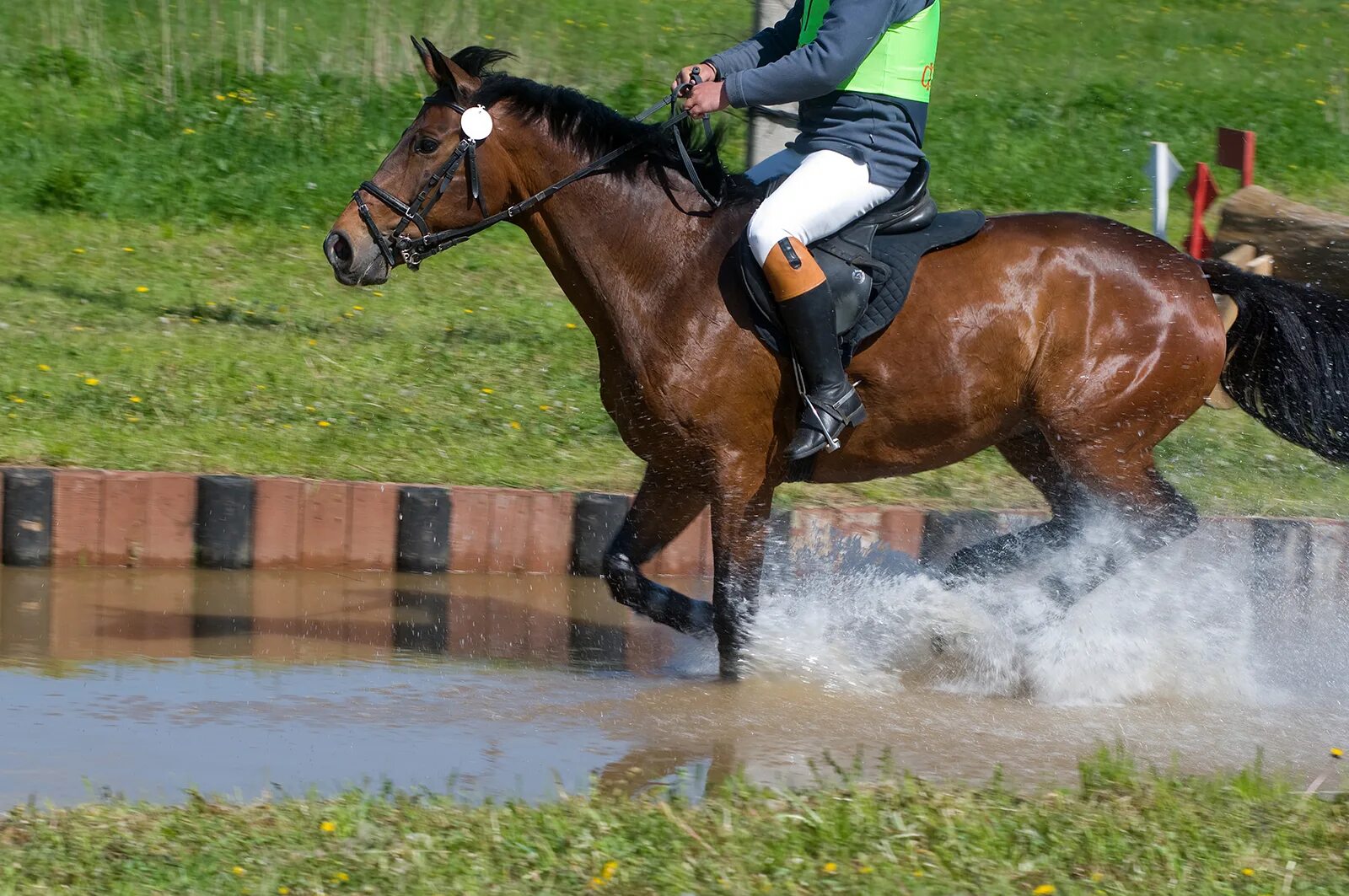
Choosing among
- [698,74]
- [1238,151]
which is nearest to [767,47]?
[698,74]

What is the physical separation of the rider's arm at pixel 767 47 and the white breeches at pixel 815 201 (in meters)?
0.51

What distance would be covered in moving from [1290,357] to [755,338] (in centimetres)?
209

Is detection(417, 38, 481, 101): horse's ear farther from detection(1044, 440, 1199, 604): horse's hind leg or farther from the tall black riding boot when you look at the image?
detection(1044, 440, 1199, 604): horse's hind leg

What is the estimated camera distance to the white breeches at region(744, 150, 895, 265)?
5508 millimetres

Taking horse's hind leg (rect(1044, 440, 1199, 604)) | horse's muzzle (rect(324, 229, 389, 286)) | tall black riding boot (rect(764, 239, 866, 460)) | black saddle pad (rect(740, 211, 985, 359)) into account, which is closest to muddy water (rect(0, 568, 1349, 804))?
horse's hind leg (rect(1044, 440, 1199, 604))

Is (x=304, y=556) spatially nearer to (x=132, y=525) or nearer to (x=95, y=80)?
(x=132, y=525)

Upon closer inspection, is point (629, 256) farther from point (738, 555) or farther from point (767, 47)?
point (738, 555)

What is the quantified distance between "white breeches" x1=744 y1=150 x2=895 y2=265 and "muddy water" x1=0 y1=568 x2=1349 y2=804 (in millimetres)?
1508

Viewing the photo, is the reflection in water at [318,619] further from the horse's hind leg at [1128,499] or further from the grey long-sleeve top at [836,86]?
the grey long-sleeve top at [836,86]

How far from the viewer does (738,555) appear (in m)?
5.84

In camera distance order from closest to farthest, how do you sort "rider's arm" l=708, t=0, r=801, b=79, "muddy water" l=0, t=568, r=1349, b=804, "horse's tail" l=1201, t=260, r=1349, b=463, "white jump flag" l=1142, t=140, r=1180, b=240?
"muddy water" l=0, t=568, r=1349, b=804, "rider's arm" l=708, t=0, r=801, b=79, "horse's tail" l=1201, t=260, r=1349, b=463, "white jump flag" l=1142, t=140, r=1180, b=240

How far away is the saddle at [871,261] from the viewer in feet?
18.4

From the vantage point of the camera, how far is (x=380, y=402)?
8.60m

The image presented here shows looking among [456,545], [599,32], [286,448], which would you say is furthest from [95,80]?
[456,545]
